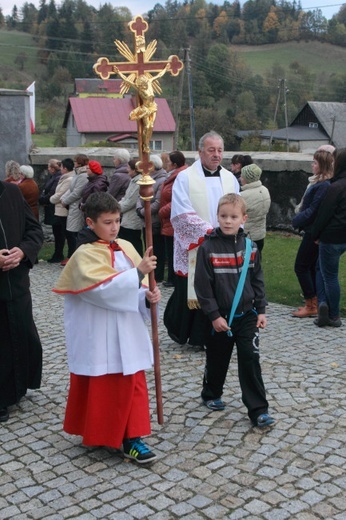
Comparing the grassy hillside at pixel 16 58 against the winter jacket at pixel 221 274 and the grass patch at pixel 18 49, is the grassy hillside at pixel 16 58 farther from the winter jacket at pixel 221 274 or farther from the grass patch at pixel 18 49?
the winter jacket at pixel 221 274

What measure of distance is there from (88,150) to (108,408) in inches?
398

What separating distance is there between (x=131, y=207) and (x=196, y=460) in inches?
235

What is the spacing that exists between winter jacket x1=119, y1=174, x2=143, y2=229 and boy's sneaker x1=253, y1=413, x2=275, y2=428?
5457mm

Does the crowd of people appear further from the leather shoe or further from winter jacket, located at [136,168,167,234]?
winter jacket, located at [136,168,167,234]

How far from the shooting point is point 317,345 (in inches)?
273

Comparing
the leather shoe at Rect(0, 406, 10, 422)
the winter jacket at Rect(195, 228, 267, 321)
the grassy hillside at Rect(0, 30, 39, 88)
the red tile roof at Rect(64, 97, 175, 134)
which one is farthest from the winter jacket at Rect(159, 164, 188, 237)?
the grassy hillside at Rect(0, 30, 39, 88)

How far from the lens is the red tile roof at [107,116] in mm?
54781

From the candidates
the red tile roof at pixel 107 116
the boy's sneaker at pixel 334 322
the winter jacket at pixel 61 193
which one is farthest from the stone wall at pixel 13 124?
the red tile roof at pixel 107 116

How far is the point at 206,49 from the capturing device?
86125 millimetres

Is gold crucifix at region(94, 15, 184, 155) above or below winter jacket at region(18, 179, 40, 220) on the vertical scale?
above

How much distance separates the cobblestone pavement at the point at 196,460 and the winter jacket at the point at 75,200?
502 centimetres

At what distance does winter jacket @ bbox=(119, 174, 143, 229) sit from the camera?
10023 mm

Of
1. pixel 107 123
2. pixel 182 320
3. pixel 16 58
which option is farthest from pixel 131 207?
pixel 16 58

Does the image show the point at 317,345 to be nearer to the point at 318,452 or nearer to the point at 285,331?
the point at 285,331
